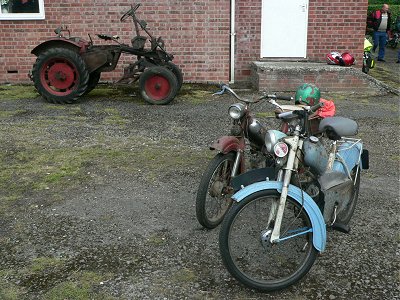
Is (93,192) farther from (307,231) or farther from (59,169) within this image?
(307,231)

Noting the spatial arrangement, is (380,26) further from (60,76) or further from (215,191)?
(215,191)

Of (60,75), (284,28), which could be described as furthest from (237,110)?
(284,28)

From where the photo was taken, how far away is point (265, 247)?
3.39 m

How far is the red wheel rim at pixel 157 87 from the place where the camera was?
8.47 metres

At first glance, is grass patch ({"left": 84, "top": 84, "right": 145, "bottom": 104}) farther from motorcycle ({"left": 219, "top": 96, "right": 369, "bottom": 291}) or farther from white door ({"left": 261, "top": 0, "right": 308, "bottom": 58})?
motorcycle ({"left": 219, "top": 96, "right": 369, "bottom": 291})

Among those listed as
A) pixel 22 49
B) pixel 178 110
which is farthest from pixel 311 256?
pixel 22 49

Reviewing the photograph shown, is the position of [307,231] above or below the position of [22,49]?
below

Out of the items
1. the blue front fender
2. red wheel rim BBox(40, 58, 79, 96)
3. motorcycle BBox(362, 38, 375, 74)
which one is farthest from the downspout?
the blue front fender

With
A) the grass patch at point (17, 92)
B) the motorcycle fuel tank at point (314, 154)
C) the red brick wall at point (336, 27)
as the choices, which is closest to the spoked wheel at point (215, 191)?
the motorcycle fuel tank at point (314, 154)

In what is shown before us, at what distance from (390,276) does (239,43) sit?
782 cm

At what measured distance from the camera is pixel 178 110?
834cm

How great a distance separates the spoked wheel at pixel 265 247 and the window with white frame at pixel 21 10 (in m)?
8.14

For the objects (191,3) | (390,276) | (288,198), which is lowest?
(390,276)

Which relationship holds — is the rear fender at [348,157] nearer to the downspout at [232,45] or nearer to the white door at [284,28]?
the downspout at [232,45]
